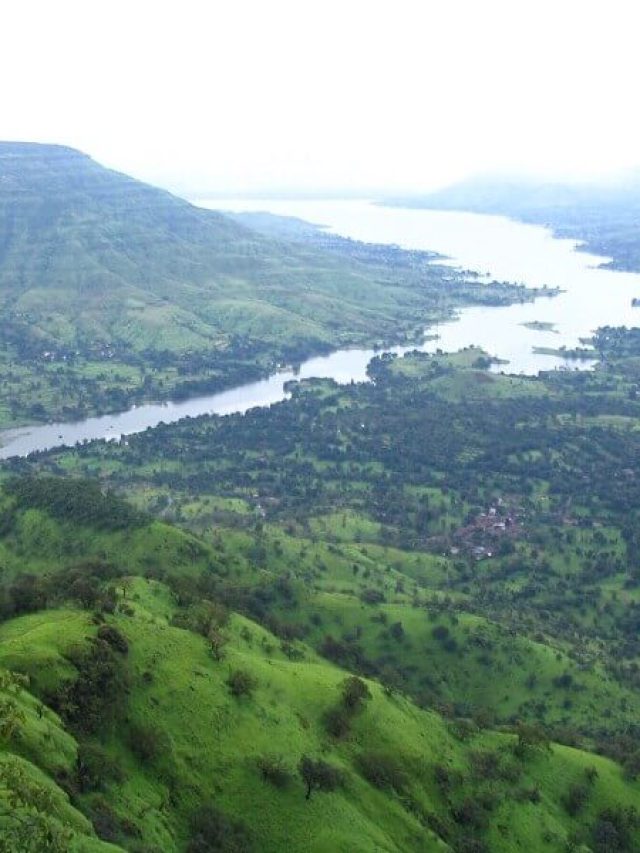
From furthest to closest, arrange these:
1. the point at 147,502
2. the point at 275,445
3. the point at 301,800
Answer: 1. the point at 275,445
2. the point at 147,502
3. the point at 301,800

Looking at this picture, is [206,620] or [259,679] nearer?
[259,679]

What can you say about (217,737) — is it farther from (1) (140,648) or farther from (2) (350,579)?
(2) (350,579)

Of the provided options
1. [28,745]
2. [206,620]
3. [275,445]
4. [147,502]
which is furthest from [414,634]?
[275,445]

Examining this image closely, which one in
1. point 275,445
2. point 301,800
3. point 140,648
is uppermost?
point 140,648

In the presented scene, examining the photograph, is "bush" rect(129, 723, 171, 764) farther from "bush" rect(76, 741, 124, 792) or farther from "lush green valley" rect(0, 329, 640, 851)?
"bush" rect(76, 741, 124, 792)

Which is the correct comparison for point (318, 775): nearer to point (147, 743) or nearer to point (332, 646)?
point (147, 743)

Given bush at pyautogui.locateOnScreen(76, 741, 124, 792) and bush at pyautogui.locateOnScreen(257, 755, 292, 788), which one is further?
bush at pyautogui.locateOnScreen(257, 755, 292, 788)

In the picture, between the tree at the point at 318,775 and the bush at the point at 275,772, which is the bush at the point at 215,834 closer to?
the bush at the point at 275,772

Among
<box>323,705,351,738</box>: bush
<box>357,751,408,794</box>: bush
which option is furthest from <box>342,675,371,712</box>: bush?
<box>357,751,408,794</box>: bush
